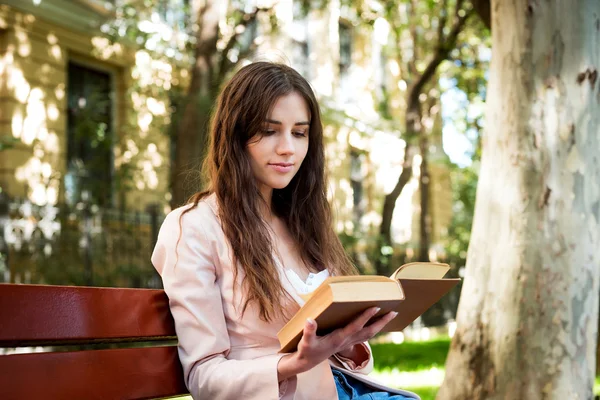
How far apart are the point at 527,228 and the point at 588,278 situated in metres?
0.41

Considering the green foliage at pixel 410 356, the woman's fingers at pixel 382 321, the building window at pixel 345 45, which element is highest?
the building window at pixel 345 45

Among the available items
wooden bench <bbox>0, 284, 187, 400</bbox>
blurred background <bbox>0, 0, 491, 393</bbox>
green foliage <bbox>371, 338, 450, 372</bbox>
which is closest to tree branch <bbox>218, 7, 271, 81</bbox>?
blurred background <bbox>0, 0, 491, 393</bbox>

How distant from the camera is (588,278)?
167 inches

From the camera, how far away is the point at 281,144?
2578 millimetres

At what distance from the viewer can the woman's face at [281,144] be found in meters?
2.58

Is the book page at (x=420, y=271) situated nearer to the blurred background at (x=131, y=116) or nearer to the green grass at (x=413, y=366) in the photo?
the blurred background at (x=131, y=116)

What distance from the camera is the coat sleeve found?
2.19 meters

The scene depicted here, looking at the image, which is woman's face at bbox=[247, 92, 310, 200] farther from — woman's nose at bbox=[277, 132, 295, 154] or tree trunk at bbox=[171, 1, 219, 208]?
tree trunk at bbox=[171, 1, 219, 208]

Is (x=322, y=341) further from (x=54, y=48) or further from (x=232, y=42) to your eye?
(x=54, y=48)

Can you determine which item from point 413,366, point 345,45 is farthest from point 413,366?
point 345,45

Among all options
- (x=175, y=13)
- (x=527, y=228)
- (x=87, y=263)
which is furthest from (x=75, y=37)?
(x=527, y=228)

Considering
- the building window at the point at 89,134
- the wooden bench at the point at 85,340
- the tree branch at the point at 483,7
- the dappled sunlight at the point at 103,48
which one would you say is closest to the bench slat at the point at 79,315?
the wooden bench at the point at 85,340

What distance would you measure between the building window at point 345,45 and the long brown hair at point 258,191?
18.2 metres

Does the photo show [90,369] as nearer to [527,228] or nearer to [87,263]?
[527,228]
